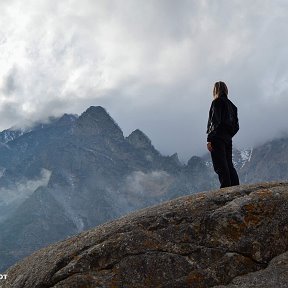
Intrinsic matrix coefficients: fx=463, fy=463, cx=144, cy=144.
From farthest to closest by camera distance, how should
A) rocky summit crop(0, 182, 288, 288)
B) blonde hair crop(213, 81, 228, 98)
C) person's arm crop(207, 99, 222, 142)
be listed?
blonde hair crop(213, 81, 228, 98) < person's arm crop(207, 99, 222, 142) < rocky summit crop(0, 182, 288, 288)

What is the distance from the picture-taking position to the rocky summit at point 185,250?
38.0 feet

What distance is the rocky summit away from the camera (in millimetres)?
11578

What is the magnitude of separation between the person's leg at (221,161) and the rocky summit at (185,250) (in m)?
3.08

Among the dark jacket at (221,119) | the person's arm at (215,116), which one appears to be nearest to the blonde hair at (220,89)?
the dark jacket at (221,119)

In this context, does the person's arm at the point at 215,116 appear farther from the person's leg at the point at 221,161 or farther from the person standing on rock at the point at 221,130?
the person's leg at the point at 221,161

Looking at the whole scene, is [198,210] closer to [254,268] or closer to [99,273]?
[254,268]

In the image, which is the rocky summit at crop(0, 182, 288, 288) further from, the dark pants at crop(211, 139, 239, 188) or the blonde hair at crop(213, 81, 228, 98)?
the blonde hair at crop(213, 81, 228, 98)

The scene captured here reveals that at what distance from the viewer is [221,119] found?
16.9m

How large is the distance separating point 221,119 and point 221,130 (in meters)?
0.43

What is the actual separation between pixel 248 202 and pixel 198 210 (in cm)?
143

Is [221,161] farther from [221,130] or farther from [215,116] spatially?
[215,116]

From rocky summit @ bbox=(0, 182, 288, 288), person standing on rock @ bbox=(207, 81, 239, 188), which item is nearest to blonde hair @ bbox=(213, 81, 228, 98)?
person standing on rock @ bbox=(207, 81, 239, 188)

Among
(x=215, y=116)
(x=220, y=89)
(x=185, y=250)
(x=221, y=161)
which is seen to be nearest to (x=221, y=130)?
(x=215, y=116)

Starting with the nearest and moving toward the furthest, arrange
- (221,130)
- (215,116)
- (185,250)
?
(185,250)
(215,116)
(221,130)
